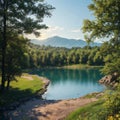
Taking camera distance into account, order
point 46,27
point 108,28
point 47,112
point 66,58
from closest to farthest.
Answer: point 108,28 < point 47,112 < point 46,27 < point 66,58

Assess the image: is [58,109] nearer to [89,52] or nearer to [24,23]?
[24,23]

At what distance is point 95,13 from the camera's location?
2448 cm

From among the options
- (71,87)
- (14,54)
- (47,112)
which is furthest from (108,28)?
(71,87)

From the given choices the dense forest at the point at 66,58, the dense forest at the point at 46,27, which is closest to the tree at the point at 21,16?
the dense forest at the point at 46,27

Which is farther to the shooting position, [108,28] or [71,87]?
[71,87]

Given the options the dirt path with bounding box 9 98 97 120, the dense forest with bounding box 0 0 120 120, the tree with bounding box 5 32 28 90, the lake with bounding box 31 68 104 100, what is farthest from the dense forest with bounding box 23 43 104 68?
the dirt path with bounding box 9 98 97 120

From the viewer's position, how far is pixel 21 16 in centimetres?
2928

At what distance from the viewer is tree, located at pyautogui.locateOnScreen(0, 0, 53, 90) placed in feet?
95.1

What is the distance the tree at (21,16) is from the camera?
95.1ft

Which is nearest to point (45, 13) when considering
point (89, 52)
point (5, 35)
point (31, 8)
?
point (31, 8)

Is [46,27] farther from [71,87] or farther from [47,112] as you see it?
[71,87]

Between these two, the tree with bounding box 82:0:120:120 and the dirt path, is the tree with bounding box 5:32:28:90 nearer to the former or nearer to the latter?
the dirt path

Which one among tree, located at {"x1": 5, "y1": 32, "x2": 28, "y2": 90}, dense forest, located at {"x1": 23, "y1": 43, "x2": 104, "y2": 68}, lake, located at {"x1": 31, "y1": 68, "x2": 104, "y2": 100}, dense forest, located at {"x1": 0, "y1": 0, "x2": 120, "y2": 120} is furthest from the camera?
dense forest, located at {"x1": 23, "y1": 43, "x2": 104, "y2": 68}

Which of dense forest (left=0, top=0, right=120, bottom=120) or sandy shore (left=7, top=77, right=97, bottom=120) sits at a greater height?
dense forest (left=0, top=0, right=120, bottom=120)
